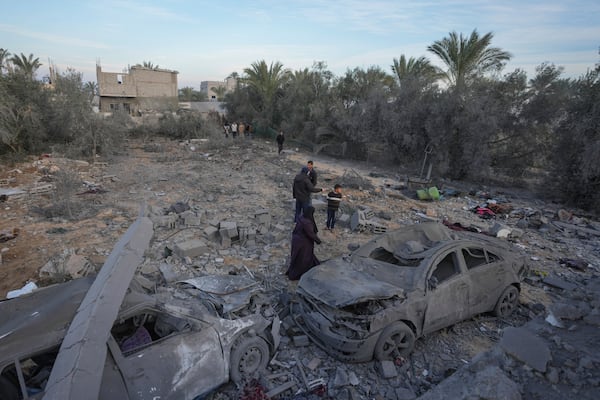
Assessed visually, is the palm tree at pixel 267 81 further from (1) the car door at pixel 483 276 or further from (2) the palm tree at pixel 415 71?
(1) the car door at pixel 483 276

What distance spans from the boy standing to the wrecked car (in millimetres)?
4770

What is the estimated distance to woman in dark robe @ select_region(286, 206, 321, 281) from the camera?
19.4 ft

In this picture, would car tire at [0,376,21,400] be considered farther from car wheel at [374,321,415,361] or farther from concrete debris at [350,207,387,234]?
concrete debris at [350,207,387,234]

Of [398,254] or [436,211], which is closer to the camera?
[398,254]

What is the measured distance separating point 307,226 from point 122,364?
142 inches

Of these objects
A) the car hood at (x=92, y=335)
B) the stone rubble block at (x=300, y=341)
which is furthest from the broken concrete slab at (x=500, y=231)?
the car hood at (x=92, y=335)

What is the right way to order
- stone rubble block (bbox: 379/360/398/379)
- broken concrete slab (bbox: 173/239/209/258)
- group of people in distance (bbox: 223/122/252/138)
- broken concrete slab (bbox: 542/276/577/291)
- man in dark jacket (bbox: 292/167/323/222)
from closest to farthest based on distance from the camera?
1. stone rubble block (bbox: 379/360/398/379)
2. broken concrete slab (bbox: 542/276/577/291)
3. broken concrete slab (bbox: 173/239/209/258)
4. man in dark jacket (bbox: 292/167/323/222)
5. group of people in distance (bbox: 223/122/252/138)

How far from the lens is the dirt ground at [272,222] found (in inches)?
174

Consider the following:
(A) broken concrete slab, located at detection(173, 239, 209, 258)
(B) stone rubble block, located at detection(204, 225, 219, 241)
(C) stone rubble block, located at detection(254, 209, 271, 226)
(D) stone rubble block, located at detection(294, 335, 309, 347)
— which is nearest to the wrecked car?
(D) stone rubble block, located at detection(294, 335, 309, 347)

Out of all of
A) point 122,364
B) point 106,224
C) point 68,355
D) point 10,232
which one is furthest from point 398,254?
point 10,232

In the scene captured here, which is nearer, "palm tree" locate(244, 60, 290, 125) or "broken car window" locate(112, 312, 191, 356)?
"broken car window" locate(112, 312, 191, 356)

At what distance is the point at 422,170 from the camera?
16531 millimetres

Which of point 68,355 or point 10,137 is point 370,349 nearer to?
point 68,355

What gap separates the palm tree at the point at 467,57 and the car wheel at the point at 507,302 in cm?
1314
